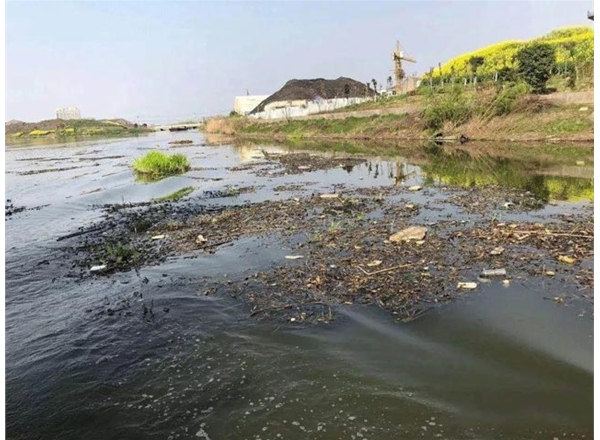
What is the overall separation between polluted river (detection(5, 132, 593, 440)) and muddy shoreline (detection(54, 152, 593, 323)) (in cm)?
5

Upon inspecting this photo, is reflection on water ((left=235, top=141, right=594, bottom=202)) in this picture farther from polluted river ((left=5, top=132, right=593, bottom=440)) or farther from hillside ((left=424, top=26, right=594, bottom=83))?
hillside ((left=424, top=26, right=594, bottom=83))

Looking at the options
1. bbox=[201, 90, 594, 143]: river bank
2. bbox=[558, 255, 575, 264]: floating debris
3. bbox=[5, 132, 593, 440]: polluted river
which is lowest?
bbox=[5, 132, 593, 440]: polluted river

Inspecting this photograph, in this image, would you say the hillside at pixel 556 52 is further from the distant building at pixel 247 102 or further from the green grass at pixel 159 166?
the distant building at pixel 247 102

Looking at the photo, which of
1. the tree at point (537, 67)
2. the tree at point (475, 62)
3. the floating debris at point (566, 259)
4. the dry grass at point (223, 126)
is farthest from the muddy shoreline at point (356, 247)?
the dry grass at point (223, 126)

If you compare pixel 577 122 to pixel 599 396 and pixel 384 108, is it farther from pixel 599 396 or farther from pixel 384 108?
pixel 599 396

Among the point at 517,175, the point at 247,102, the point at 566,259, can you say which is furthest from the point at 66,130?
the point at 566,259

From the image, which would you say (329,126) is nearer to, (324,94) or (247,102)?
(324,94)

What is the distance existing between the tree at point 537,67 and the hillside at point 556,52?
2665 mm

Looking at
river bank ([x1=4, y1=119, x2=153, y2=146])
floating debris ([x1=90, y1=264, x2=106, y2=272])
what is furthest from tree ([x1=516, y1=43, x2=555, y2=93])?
river bank ([x1=4, y1=119, x2=153, y2=146])

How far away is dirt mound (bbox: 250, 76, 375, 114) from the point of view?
63.1 meters

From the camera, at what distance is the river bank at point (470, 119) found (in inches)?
987

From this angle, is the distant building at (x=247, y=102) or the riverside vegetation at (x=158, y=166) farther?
the distant building at (x=247, y=102)

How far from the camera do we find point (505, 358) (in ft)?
15.6

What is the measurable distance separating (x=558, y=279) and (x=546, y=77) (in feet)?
88.9
